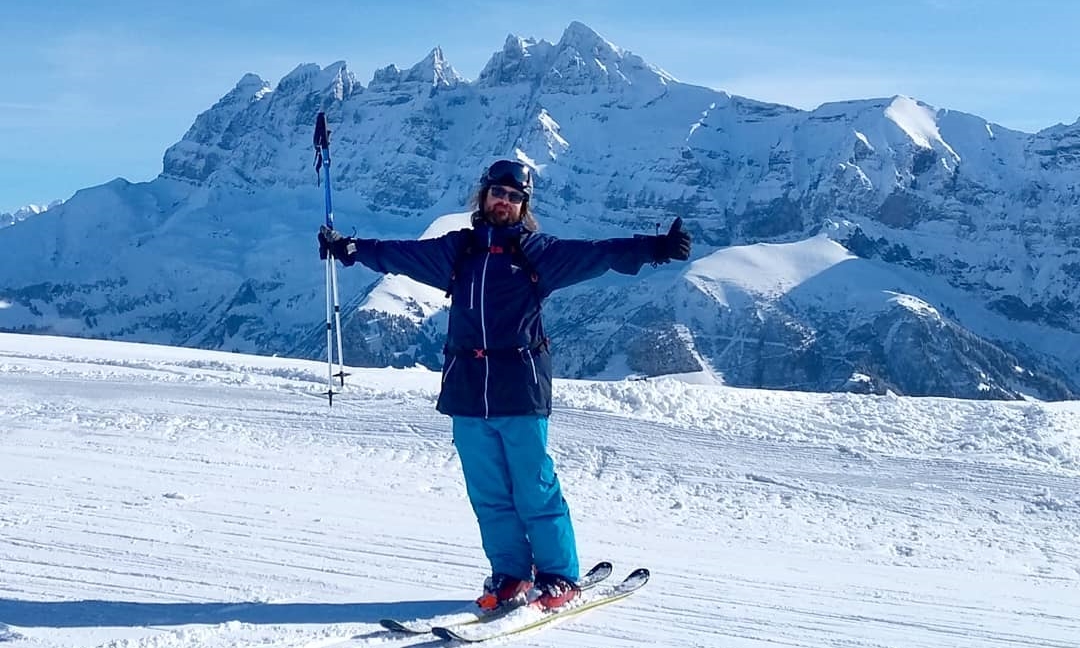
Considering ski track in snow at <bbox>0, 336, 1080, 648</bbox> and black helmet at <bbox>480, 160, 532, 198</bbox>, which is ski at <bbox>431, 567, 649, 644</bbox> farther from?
black helmet at <bbox>480, 160, 532, 198</bbox>

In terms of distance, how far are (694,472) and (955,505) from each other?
2.24m

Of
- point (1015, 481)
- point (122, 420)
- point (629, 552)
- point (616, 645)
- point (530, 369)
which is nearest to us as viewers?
point (616, 645)

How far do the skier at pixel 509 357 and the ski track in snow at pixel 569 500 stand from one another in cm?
41

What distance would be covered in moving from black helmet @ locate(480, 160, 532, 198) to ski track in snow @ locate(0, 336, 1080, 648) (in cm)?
217

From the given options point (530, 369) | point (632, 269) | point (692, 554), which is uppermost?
point (632, 269)

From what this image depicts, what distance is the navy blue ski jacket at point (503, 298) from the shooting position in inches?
218

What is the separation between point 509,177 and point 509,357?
92 centimetres

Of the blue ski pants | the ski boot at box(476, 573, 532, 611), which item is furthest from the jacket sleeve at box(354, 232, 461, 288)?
the ski boot at box(476, 573, 532, 611)

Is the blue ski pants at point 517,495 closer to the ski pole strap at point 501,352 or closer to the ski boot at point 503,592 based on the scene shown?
the ski boot at point 503,592

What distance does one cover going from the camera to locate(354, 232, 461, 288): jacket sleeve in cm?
570

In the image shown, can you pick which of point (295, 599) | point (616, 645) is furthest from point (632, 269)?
point (295, 599)

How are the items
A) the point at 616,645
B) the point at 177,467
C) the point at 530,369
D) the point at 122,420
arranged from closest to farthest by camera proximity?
1. the point at 616,645
2. the point at 530,369
3. the point at 177,467
4. the point at 122,420

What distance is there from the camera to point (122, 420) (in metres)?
11.3

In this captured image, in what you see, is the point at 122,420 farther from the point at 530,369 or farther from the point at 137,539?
the point at 530,369
